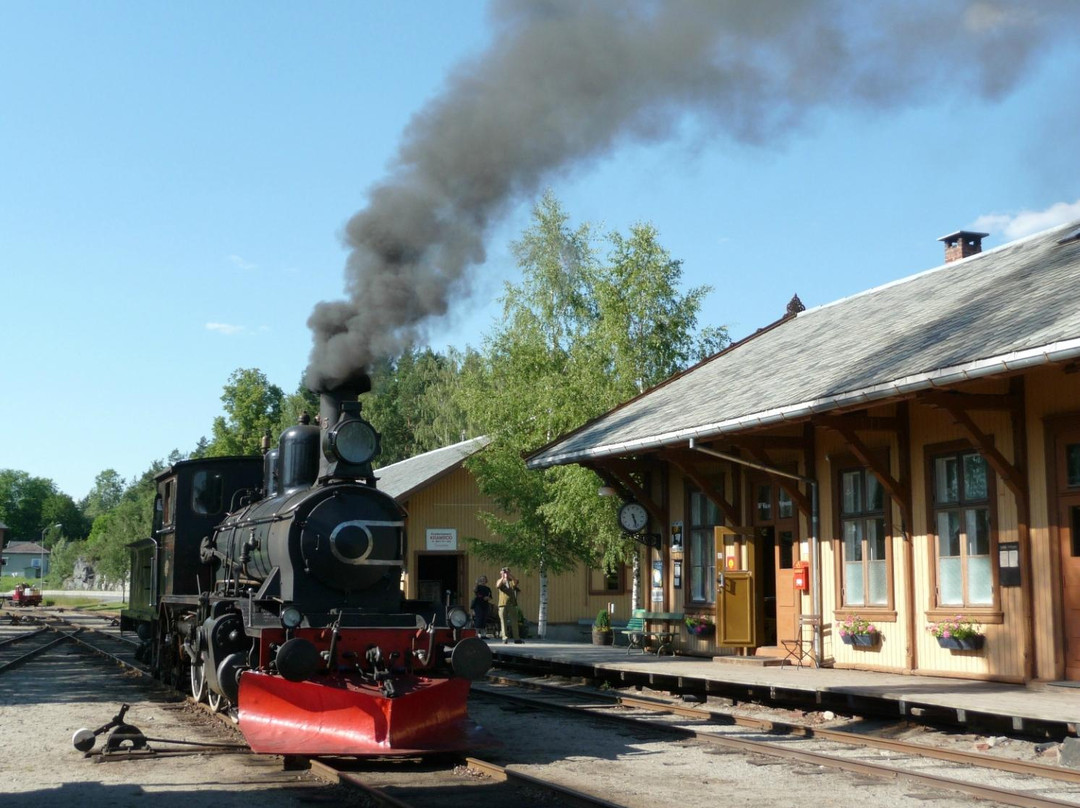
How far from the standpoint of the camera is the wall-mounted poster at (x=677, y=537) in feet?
54.1

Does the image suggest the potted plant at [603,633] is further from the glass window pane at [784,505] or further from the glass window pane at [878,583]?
the glass window pane at [878,583]

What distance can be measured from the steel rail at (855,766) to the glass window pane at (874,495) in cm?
395

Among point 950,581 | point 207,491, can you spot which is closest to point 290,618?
point 207,491

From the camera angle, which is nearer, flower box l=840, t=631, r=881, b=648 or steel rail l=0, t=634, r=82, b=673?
flower box l=840, t=631, r=881, b=648

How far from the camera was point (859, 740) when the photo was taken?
914cm

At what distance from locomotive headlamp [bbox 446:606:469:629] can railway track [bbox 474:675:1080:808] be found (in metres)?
2.13

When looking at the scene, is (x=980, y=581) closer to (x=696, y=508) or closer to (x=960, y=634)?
(x=960, y=634)

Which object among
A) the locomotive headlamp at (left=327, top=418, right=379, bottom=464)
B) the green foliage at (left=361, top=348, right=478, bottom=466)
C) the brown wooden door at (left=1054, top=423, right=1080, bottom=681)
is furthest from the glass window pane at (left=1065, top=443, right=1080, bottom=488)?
the green foliage at (left=361, top=348, right=478, bottom=466)

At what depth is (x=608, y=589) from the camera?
95.5 ft

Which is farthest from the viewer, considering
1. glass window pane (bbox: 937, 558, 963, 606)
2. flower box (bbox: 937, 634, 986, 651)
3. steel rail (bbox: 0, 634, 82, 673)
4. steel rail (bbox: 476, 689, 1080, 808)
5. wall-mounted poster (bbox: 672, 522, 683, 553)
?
steel rail (bbox: 0, 634, 82, 673)

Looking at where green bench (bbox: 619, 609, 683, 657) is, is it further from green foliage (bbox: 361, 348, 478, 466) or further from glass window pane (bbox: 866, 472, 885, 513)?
green foliage (bbox: 361, 348, 478, 466)

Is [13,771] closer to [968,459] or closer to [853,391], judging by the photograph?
[853,391]

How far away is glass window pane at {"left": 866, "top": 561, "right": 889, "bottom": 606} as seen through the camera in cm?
1252

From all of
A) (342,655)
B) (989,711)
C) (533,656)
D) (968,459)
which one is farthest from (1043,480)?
(533,656)
